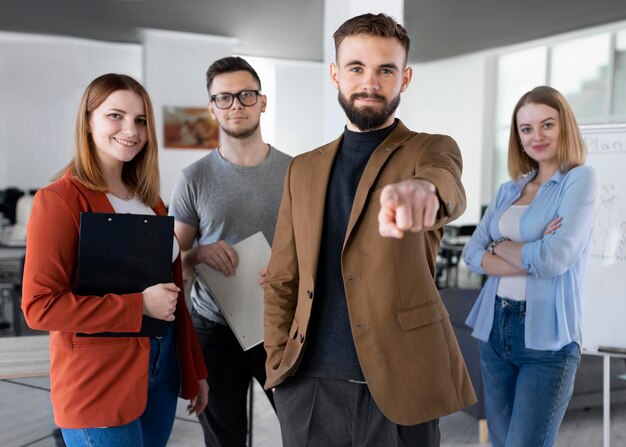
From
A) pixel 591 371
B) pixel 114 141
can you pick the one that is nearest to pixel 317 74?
pixel 591 371

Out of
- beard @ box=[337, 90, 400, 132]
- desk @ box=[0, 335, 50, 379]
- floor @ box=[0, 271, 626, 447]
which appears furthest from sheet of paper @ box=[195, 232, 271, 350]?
floor @ box=[0, 271, 626, 447]

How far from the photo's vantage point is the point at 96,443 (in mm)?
1468

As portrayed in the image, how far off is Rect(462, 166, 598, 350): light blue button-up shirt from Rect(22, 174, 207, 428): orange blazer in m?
1.25

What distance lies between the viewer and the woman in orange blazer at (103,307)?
1.42 metres

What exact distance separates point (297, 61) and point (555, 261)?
5.10m

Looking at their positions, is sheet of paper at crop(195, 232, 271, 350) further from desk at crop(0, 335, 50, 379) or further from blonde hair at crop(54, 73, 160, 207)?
desk at crop(0, 335, 50, 379)

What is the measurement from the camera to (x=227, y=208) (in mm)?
2113

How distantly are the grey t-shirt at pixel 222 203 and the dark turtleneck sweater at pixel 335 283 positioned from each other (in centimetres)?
75

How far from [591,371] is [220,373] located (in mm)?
2721

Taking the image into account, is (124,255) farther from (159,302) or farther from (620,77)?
(620,77)

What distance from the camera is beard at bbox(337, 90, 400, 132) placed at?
4.39 ft

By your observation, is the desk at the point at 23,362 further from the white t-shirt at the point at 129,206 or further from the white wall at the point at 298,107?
the white wall at the point at 298,107

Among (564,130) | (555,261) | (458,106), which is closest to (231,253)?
(555,261)

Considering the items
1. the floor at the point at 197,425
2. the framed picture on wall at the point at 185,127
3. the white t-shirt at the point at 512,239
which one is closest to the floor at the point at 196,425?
the floor at the point at 197,425
